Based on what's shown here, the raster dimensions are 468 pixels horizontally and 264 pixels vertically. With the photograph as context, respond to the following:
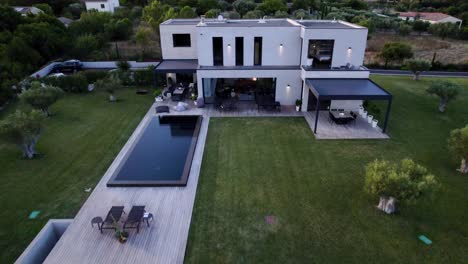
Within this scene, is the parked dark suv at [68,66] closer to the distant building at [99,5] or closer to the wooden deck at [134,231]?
the wooden deck at [134,231]

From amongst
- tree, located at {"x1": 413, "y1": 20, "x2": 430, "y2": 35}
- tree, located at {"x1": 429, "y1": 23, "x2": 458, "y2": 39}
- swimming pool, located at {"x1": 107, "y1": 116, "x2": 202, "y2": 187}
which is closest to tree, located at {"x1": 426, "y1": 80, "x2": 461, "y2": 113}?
swimming pool, located at {"x1": 107, "y1": 116, "x2": 202, "y2": 187}

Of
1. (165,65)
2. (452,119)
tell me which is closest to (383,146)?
(452,119)

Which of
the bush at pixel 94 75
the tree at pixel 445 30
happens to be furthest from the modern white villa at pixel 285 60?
the tree at pixel 445 30

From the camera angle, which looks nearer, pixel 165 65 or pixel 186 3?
pixel 165 65

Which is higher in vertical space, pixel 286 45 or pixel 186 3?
pixel 186 3

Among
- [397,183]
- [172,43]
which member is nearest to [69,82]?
[172,43]

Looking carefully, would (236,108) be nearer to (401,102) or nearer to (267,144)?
(267,144)

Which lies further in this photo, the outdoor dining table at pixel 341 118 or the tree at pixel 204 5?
the tree at pixel 204 5
